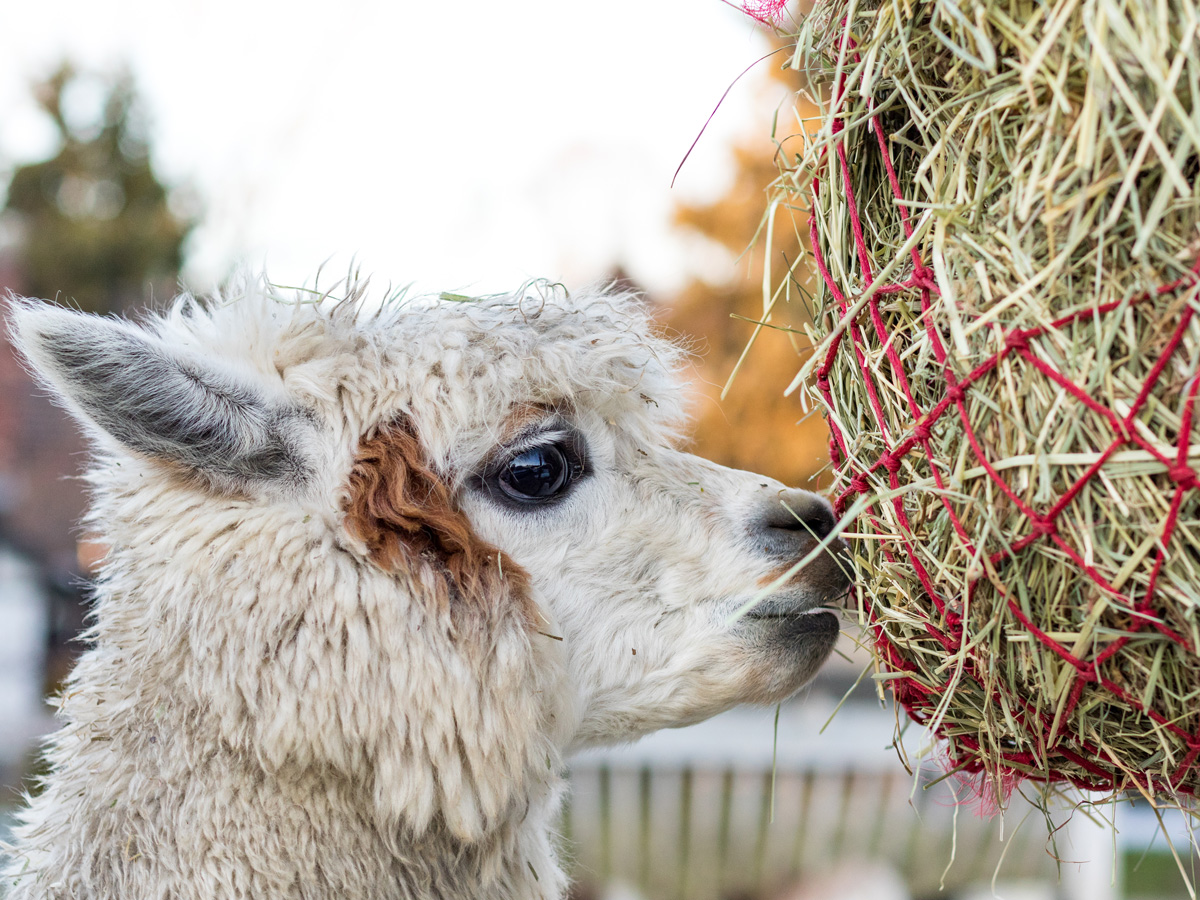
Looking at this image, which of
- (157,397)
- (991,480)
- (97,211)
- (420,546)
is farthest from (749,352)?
(97,211)

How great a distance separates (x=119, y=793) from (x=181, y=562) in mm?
442

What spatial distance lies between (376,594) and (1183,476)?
4.34ft

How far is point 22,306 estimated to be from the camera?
1.73m

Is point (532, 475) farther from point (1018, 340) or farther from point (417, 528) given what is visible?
point (1018, 340)

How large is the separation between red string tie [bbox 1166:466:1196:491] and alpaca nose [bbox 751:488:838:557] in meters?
0.83

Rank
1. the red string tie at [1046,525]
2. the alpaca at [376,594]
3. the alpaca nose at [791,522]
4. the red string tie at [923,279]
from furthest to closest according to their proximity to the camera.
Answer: the alpaca nose at [791,522] < the alpaca at [376,594] < the red string tie at [923,279] < the red string tie at [1046,525]

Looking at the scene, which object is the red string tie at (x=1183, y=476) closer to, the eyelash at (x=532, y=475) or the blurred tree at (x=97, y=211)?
the eyelash at (x=532, y=475)

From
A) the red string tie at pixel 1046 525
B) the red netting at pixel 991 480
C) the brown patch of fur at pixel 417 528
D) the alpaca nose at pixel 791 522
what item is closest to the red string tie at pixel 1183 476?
the red netting at pixel 991 480

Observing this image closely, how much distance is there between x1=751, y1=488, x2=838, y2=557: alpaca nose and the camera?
1956 millimetres

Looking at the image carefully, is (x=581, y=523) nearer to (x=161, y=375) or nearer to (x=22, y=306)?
(x=161, y=375)

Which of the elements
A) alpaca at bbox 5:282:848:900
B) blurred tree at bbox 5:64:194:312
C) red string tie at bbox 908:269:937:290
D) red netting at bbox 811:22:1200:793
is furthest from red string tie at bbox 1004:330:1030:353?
blurred tree at bbox 5:64:194:312

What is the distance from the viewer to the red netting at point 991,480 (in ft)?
3.84

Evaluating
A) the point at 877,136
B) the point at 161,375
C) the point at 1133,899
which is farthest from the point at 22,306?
the point at 1133,899

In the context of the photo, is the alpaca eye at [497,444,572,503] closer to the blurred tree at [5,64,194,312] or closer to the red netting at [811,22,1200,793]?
the red netting at [811,22,1200,793]
